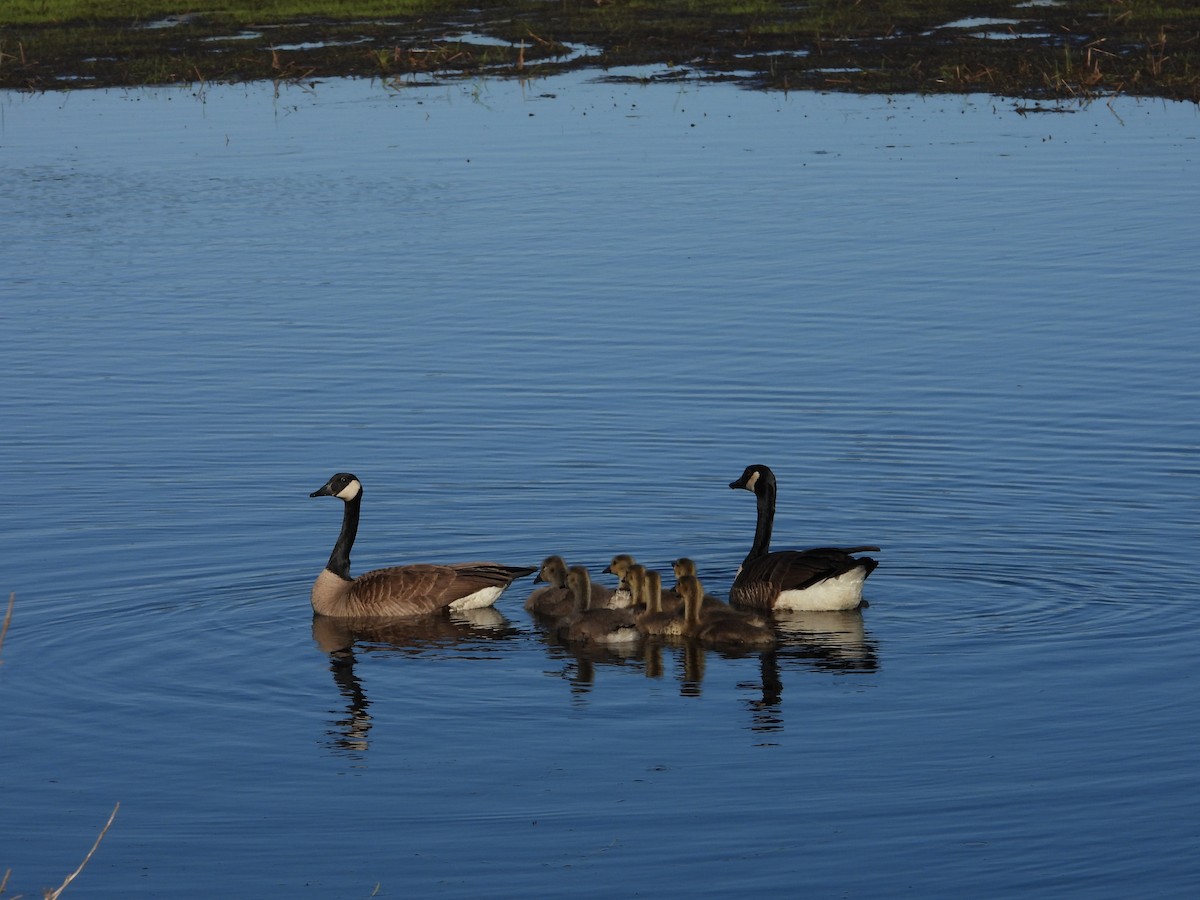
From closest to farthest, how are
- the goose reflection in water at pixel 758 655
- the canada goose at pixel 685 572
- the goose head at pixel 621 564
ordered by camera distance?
the goose reflection in water at pixel 758 655 < the canada goose at pixel 685 572 < the goose head at pixel 621 564

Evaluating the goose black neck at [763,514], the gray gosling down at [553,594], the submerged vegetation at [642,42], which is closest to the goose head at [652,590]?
the gray gosling down at [553,594]

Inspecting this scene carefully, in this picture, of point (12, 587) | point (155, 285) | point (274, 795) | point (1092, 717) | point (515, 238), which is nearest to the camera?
point (274, 795)

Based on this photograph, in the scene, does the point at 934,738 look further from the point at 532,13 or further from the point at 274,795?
the point at 532,13

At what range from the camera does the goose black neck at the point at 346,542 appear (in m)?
13.9

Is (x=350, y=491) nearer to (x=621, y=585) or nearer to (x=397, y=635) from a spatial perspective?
(x=397, y=635)

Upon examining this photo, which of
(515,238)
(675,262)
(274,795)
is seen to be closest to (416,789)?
(274,795)

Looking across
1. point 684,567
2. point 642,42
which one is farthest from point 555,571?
point 642,42

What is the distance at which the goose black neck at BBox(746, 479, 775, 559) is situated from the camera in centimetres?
1420

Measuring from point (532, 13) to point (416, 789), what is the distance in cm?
4130

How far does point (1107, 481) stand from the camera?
15789 millimetres

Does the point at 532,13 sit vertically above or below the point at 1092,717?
above

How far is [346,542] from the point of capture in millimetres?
14125

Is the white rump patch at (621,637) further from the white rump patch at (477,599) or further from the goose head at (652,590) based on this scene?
the white rump patch at (477,599)

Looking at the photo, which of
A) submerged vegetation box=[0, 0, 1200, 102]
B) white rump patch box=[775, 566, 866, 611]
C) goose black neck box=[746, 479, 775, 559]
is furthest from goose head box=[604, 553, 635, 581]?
submerged vegetation box=[0, 0, 1200, 102]
